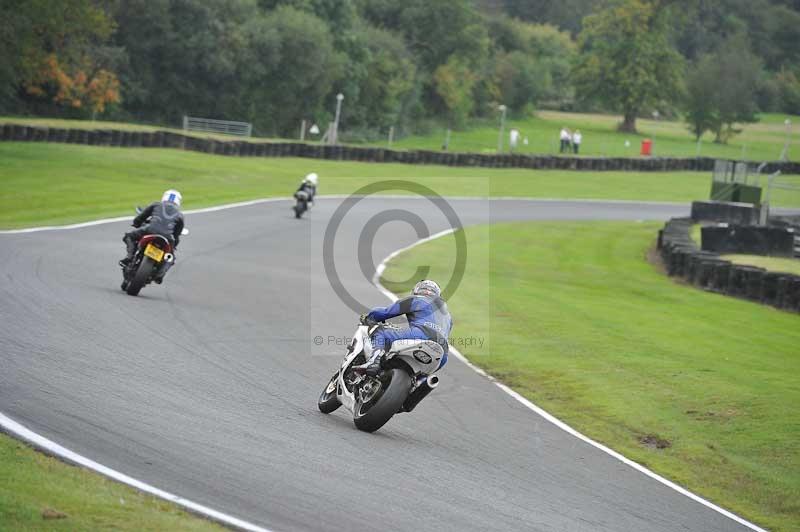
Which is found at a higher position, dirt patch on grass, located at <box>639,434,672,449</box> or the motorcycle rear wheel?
the motorcycle rear wheel

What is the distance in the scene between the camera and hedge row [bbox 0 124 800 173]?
4378 cm

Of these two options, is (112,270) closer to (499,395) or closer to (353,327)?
(353,327)

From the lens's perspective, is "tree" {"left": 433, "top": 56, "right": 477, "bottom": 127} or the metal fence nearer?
the metal fence

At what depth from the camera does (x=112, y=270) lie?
18.5 m

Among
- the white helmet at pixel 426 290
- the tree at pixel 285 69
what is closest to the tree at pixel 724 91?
the tree at pixel 285 69

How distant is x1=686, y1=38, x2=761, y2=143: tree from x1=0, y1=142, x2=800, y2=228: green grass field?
33.9 ft

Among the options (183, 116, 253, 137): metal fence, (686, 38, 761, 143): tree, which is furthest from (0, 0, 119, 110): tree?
(686, 38, 761, 143): tree

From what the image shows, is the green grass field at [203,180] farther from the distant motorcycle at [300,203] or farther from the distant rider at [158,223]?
the distant rider at [158,223]

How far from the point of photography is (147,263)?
1620cm

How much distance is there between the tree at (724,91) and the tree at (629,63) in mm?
8578

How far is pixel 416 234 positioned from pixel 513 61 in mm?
69971

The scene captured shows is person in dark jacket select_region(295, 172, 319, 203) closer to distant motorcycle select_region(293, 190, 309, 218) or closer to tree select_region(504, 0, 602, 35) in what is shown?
distant motorcycle select_region(293, 190, 309, 218)

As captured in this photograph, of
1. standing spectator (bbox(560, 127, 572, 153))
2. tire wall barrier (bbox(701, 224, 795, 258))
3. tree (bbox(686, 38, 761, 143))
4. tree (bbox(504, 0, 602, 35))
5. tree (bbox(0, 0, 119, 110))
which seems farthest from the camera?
tree (bbox(504, 0, 602, 35))

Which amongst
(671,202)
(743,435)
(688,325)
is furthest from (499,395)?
(671,202)
